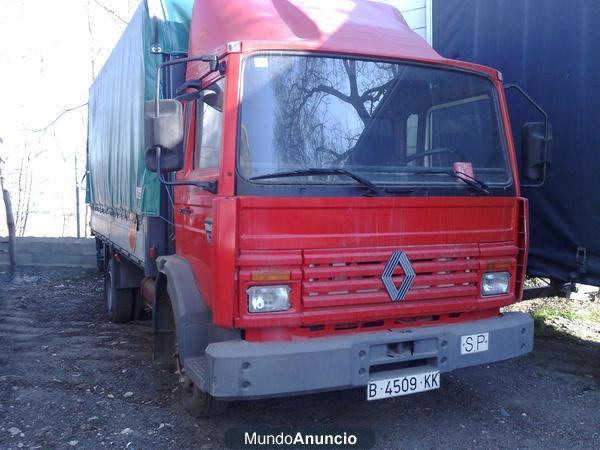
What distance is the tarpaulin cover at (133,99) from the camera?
468cm

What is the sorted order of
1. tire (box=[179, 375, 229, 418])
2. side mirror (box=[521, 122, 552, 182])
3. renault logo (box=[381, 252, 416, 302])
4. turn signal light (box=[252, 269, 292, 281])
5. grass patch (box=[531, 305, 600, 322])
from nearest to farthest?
turn signal light (box=[252, 269, 292, 281]), renault logo (box=[381, 252, 416, 302]), tire (box=[179, 375, 229, 418]), side mirror (box=[521, 122, 552, 182]), grass patch (box=[531, 305, 600, 322])

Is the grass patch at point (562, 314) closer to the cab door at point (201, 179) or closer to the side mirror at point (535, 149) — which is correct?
the side mirror at point (535, 149)

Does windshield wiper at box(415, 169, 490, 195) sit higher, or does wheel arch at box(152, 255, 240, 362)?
windshield wiper at box(415, 169, 490, 195)

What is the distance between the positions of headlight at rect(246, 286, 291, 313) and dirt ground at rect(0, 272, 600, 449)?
3.65 feet

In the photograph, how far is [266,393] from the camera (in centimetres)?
314

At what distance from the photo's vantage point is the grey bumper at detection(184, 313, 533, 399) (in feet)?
10.2

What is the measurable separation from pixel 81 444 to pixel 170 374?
1.40 m

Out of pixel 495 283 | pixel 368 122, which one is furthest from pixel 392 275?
pixel 368 122

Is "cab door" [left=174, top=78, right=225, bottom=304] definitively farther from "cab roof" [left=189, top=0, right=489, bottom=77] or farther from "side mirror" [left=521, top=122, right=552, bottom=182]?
"side mirror" [left=521, top=122, right=552, bottom=182]

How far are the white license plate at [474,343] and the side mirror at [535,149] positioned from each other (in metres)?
1.37

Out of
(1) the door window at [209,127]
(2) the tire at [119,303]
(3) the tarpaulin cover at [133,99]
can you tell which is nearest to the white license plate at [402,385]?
(1) the door window at [209,127]

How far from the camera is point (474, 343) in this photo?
12.0ft

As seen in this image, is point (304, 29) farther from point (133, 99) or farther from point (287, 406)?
point (287, 406)

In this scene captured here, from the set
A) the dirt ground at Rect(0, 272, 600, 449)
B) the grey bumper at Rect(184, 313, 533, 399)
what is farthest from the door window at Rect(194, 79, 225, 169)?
the dirt ground at Rect(0, 272, 600, 449)
